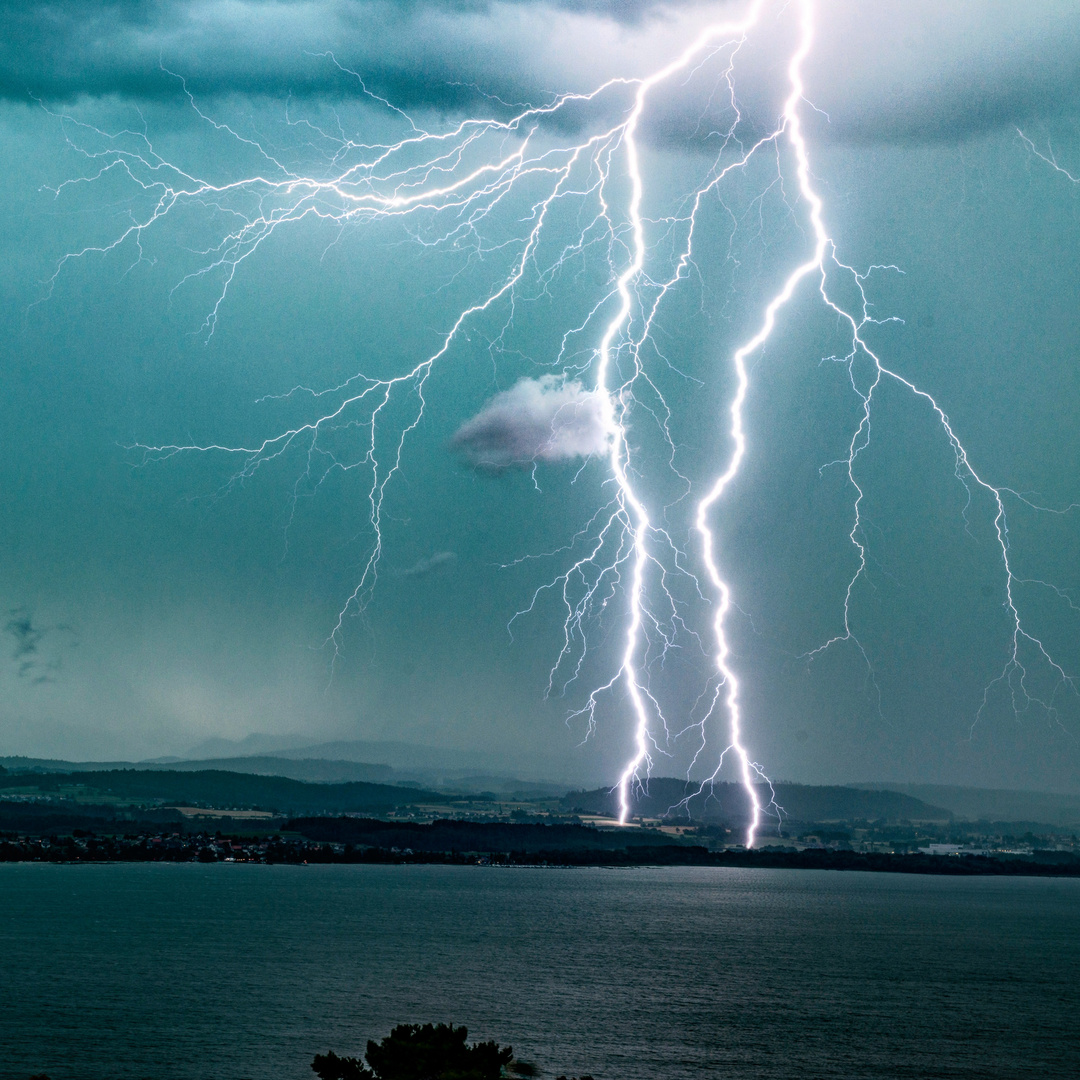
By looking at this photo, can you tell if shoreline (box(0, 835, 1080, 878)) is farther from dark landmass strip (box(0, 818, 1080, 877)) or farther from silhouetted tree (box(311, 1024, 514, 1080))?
silhouetted tree (box(311, 1024, 514, 1080))

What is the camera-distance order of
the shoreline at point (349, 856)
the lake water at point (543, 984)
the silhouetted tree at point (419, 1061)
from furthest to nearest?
1. the shoreline at point (349, 856)
2. the lake water at point (543, 984)
3. the silhouetted tree at point (419, 1061)

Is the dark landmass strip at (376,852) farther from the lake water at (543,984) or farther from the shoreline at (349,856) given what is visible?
the lake water at (543,984)

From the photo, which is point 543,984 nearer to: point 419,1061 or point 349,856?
point 419,1061

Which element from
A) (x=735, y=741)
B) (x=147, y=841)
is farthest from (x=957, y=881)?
(x=735, y=741)

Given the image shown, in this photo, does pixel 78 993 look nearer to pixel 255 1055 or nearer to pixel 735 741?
pixel 255 1055

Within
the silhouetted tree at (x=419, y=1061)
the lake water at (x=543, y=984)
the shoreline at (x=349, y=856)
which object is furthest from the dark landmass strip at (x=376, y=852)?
the silhouetted tree at (x=419, y=1061)

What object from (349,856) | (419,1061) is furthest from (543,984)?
(349,856)

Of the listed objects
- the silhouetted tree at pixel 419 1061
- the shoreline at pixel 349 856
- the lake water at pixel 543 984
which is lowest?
the shoreline at pixel 349 856
